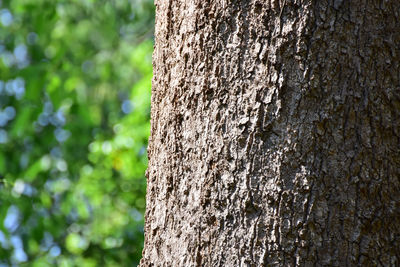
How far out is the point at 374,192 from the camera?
1.20 meters

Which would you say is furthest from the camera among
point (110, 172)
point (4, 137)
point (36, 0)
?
point (4, 137)

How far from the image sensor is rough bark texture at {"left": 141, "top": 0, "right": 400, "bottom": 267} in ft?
3.89

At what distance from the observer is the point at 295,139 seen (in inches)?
47.5

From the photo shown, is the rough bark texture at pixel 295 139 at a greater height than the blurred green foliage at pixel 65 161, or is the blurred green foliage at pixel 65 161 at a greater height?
the blurred green foliage at pixel 65 161

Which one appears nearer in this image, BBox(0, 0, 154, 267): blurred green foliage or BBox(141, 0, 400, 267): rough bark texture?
BBox(141, 0, 400, 267): rough bark texture

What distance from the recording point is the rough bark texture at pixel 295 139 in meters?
1.19

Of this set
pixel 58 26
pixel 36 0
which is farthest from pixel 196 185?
pixel 58 26

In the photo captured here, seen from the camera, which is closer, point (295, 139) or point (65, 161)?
point (295, 139)

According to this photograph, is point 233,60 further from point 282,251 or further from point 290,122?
point 282,251

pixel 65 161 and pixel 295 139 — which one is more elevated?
pixel 65 161

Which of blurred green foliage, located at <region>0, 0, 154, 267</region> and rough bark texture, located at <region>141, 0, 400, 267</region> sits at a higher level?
blurred green foliage, located at <region>0, 0, 154, 267</region>

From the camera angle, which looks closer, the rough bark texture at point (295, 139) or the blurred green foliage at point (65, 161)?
the rough bark texture at point (295, 139)

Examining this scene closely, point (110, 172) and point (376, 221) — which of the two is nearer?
point (376, 221)

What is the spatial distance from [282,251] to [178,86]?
444mm
